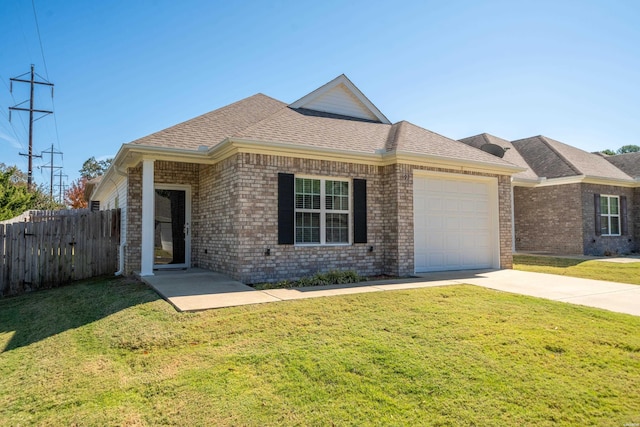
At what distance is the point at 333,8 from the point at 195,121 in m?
4.97

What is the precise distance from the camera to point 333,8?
1097 centimetres

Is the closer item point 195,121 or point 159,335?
point 159,335

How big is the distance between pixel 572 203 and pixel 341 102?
1084cm

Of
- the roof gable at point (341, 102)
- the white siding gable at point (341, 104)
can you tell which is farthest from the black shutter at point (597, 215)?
the white siding gable at point (341, 104)

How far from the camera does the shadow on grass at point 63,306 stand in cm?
620

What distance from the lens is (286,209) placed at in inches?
359

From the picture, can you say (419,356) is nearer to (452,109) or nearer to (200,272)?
(200,272)

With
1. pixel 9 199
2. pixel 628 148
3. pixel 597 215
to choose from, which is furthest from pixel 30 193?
pixel 628 148

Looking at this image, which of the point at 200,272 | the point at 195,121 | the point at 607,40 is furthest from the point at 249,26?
the point at 607,40

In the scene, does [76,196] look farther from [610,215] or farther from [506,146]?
[610,215]

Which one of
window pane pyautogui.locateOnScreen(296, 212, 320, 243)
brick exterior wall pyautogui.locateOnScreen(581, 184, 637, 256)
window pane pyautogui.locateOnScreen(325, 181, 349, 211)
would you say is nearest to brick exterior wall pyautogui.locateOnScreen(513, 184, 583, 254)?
brick exterior wall pyautogui.locateOnScreen(581, 184, 637, 256)

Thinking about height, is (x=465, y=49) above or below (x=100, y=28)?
below

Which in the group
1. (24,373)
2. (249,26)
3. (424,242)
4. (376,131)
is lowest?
(24,373)

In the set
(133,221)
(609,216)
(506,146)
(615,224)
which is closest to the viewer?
(133,221)
